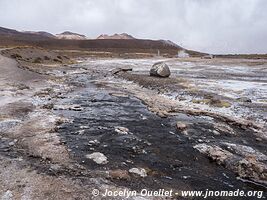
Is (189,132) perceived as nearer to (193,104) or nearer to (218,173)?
(218,173)

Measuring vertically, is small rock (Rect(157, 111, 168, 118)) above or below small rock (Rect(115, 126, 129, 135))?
above

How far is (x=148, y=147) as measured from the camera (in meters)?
8.80

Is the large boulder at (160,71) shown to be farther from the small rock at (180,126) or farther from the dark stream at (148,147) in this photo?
the small rock at (180,126)

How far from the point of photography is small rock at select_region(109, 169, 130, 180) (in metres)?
6.72

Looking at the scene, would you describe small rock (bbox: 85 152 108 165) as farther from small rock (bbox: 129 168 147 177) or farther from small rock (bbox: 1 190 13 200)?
small rock (bbox: 1 190 13 200)

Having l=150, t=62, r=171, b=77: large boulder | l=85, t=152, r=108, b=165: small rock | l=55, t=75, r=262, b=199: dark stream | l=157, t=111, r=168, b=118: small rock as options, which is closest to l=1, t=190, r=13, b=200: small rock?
l=55, t=75, r=262, b=199: dark stream

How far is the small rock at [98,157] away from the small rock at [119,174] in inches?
24.3

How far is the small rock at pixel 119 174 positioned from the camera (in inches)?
265


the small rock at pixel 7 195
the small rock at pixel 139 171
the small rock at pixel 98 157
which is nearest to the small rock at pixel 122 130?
the small rock at pixel 98 157

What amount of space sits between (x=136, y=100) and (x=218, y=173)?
904cm

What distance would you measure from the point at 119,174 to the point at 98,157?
1159 mm

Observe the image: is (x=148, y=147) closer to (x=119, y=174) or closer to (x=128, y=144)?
(x=128, y=144)

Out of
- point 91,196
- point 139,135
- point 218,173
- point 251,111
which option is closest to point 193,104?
point 251,111

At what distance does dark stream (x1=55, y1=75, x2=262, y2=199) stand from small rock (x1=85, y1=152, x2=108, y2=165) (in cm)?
13
